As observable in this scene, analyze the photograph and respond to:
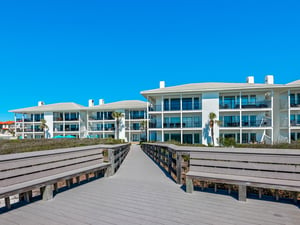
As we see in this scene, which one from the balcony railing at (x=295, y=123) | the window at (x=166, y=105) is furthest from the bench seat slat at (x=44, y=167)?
the balcony railing at (x=295, y=123)

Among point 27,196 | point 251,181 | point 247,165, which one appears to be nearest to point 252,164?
point 247,165

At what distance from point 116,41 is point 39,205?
27275 mm

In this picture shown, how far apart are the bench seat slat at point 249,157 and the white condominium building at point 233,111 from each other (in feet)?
58.0

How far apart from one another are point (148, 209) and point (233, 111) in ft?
69.7

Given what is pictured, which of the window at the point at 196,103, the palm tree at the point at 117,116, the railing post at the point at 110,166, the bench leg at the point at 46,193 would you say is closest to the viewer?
the bench leg at the point at 46,193

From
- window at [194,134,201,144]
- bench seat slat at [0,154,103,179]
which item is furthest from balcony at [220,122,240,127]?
bench seat slat at [0,154,103,179]

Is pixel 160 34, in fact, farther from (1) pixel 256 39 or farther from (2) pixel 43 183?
(2) pixel 43 183

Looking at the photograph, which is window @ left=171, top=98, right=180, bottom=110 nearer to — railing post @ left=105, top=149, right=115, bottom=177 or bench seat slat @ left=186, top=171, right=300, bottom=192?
railing post @ left=105, top=149, right=115, bottom=177

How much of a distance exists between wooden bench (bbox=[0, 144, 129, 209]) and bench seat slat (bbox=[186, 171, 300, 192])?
2.98m

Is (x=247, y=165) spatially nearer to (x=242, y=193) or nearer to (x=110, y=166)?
(x=242, y=193)

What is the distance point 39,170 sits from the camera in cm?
363

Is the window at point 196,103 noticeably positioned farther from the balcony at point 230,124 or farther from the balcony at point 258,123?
the balcony at point 258,123

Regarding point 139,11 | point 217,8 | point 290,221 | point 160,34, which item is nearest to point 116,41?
point 160,34

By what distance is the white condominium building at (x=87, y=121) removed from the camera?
31.3 m
